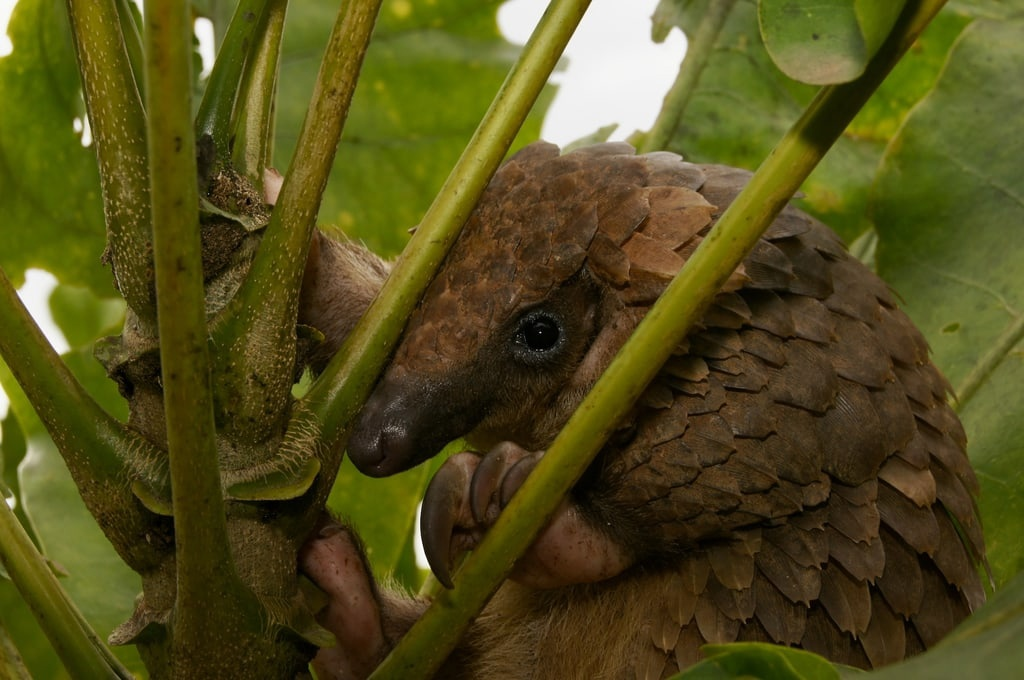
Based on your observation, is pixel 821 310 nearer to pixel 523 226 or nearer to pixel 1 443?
pixel 523 226

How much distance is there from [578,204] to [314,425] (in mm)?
368

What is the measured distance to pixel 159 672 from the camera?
0.90 m

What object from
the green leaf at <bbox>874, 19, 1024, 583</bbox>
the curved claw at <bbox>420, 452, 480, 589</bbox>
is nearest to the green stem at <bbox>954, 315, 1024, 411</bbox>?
the green leaf at <bbox>874, 19, 1024, 583</bbox>

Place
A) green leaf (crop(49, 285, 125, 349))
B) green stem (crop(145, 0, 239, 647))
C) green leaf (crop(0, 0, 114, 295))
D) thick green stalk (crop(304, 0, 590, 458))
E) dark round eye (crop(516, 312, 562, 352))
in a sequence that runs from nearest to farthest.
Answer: green stem (crop(145, 0, 239, 647))
thick green stalk (crop(304, 0, 590, 458))
dark round eye (crop(516, 312, 562, 352))
green leaf (crop(0, 0, 114, 295))
green leaf (crop(49, 285, 125, 349))

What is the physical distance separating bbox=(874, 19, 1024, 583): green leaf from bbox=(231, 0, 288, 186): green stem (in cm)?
91

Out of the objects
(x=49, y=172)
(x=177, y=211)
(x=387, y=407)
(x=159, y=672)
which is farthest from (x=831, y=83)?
(x=49, y=172)

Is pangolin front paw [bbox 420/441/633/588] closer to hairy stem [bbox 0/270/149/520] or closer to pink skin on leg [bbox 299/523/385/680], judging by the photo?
pink skin on leg [bbox 299/523/385/680]

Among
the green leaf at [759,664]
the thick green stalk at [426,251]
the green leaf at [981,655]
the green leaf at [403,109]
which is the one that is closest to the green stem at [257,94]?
the thick green stalk at [426,251]

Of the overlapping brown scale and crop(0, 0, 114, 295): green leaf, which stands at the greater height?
the overlapping brown scale

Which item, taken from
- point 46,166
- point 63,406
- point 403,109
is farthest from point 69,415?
point 403,109

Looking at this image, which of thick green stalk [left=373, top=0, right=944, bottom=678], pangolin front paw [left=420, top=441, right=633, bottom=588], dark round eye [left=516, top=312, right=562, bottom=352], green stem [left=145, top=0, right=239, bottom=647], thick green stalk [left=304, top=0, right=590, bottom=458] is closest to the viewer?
green stem [left=145, top=0, right=239, bottom=647]

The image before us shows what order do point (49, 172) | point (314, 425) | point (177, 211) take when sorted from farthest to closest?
point (49, 172) → point (314, 425) → point (177, 211)

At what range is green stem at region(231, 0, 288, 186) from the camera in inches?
37.6

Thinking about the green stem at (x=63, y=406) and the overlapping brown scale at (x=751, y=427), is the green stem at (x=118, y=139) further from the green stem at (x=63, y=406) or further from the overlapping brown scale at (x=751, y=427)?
the overlapping brown scale at (x=751, y=427)
